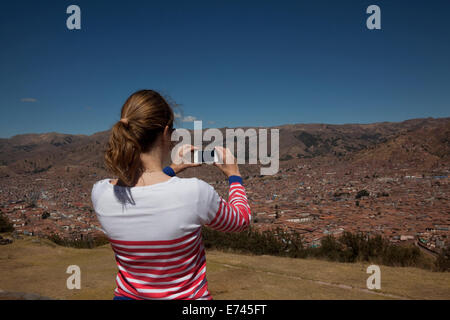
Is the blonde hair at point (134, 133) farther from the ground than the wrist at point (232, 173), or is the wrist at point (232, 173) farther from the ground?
the blonde hair at point (134, 133)

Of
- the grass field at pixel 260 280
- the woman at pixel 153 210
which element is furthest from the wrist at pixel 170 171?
the grass field at pixel 260 280

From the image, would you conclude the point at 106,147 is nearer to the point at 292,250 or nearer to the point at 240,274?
the point at 240,274

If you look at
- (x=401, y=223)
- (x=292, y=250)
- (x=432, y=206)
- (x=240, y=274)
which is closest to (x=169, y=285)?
(x=240, y=274)

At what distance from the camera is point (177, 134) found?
1434 mm

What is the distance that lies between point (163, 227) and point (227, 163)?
1.59 ft

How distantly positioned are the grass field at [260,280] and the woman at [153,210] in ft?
14.4

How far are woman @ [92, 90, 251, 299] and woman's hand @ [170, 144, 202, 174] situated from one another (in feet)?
0.86

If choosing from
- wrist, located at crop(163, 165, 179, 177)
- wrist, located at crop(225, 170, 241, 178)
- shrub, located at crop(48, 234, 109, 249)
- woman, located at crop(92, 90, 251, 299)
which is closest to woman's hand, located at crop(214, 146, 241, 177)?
wrist, located at crop(225, 170, 241, 178)

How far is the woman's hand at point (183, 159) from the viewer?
1.62 meters

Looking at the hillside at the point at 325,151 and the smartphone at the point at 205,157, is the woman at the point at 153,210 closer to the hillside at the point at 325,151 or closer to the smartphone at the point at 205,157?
the smartphone at the point at 205,157

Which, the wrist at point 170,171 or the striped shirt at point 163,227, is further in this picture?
the wrist at point 170,171

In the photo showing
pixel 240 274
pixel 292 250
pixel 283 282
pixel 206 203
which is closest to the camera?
pixel 206 203

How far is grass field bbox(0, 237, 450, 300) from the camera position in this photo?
5547mm

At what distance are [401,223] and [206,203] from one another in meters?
23.2
